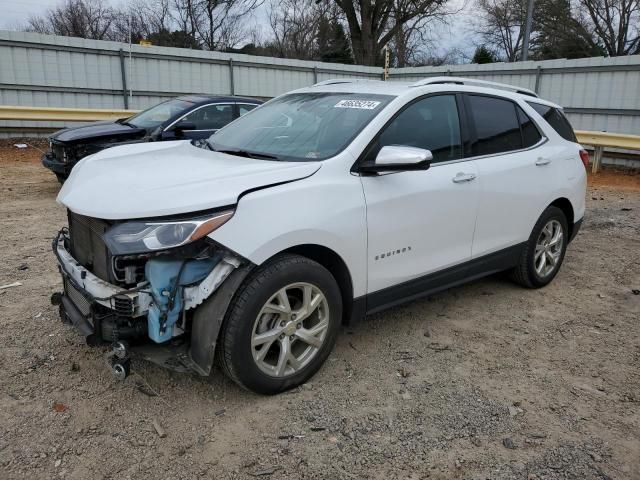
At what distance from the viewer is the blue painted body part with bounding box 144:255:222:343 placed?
8.92ft

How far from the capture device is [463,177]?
153 inches

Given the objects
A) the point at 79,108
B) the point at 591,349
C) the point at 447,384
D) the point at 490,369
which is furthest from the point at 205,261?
the point at 79,108

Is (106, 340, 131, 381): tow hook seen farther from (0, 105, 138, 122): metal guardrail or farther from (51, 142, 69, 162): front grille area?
(0, 105, 138, 122): metal guardrail

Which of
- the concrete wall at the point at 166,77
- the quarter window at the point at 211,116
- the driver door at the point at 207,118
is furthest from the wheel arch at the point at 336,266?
the concrete wall at the point at 166,77

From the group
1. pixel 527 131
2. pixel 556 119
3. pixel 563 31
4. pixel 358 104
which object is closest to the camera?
pixel 358 104

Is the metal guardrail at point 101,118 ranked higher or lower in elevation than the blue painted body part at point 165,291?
higher

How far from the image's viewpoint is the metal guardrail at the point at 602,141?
37.4 ft

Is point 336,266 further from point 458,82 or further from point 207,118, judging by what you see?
point 207,118

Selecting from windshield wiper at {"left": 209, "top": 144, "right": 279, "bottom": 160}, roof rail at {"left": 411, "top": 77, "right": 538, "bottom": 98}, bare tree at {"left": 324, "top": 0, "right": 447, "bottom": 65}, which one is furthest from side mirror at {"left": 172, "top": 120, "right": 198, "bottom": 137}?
bare tree at {"left": 324, "top": 0, "right": 447, "bottom": 65}

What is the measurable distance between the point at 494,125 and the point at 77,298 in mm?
3292

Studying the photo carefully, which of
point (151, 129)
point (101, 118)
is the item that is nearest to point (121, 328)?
point (151, 129)

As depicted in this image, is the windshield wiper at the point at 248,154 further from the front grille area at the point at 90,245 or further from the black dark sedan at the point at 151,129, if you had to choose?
the black dark sedan at the point at 151,129

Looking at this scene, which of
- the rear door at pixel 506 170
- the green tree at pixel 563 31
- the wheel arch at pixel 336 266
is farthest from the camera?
the green tree at pixel 563 31

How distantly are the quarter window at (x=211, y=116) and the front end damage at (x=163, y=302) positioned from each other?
19.1 ft
